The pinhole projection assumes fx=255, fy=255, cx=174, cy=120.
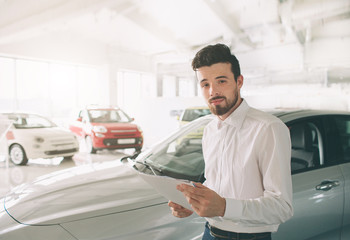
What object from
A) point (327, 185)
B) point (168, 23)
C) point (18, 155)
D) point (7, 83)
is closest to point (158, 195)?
point (327, 185)

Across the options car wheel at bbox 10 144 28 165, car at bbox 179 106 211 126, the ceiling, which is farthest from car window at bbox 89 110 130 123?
the ceiling

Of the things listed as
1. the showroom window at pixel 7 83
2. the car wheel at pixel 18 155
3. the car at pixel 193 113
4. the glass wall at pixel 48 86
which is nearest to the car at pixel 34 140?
the car wheel at pixel 18 155

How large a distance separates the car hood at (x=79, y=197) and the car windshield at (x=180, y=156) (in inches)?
6.5

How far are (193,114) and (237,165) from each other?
630cm

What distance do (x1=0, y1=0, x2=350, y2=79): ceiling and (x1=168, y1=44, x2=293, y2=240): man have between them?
497 cm

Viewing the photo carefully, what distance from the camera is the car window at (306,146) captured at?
66.3 inches

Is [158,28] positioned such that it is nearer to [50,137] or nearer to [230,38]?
[230,38]

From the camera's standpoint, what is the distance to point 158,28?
8.50 meters

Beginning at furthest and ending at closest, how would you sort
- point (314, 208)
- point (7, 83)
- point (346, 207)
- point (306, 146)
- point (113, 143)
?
point (7, 83), point (113, 143), point (306, 146), point (346, 207), point (314, 208)

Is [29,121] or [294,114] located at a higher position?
[294,114]

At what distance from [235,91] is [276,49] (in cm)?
1004

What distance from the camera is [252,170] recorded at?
2.65 feet

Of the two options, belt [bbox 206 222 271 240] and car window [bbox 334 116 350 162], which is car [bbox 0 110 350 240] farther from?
belt [bbox 206 222 271 240]

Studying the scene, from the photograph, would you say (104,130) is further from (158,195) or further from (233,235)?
(233,235)
